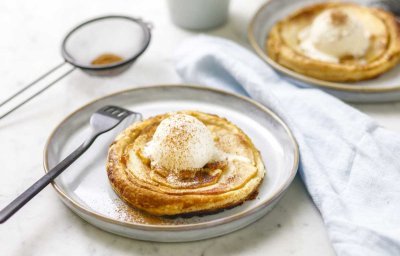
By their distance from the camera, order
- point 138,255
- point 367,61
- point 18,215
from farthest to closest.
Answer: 1. point 367,61
2. point 18,215
3. point 138,255

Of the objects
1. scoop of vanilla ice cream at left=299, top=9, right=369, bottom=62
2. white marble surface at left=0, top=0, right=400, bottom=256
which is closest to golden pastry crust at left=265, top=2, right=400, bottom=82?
scoop of vanilla ice cream at left=299, top=9, right=369, bottom=62

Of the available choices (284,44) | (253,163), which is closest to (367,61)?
(284,44)

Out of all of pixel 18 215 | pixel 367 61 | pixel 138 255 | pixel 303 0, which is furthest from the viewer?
pixel 303 0

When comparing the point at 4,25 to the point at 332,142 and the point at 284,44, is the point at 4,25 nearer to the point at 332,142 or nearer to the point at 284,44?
the point at 284,44

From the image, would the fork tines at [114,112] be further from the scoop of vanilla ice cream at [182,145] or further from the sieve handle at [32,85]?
the sieve handle at [32,85]

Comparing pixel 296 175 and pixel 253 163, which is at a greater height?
pixel 253 163

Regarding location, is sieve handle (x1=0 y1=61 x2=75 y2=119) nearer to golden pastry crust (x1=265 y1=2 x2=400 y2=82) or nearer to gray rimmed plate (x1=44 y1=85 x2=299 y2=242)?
gray rimmed plate (x1=44 y1=85 x2=299 y2=242)
